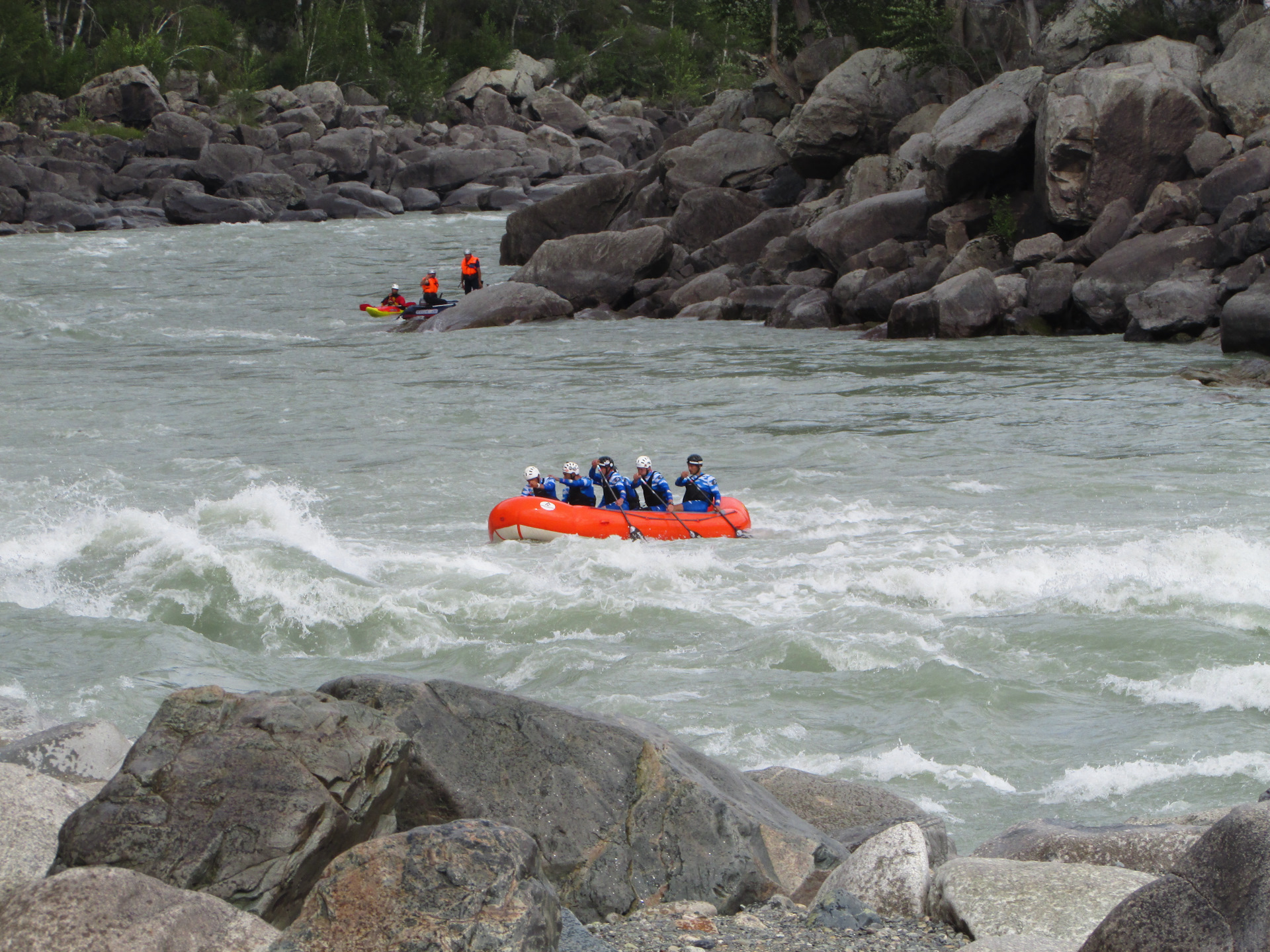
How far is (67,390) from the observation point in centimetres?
2039

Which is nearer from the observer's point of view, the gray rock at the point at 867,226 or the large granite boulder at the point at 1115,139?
the large granite boulder at the point at 1115,139

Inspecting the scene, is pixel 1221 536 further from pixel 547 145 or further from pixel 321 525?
pixel 547 145

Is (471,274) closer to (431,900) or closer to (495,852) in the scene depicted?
(495,852)

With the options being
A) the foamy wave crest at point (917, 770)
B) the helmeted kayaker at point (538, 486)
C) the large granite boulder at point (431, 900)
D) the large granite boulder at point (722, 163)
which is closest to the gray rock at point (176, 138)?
the large granite boulder at point (722, 163)

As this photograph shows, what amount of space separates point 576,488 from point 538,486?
391mm

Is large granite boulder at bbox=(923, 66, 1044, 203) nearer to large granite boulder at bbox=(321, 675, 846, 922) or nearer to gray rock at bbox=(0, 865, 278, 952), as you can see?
large granite boulder at bbox=(321, 675, 846, 922)

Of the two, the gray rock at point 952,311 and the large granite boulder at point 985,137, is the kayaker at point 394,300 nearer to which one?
the gray rock at point 952,311

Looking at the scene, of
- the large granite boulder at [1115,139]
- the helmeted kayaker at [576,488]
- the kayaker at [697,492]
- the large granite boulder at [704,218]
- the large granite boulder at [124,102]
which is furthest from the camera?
the large granite boulder at [124,102]

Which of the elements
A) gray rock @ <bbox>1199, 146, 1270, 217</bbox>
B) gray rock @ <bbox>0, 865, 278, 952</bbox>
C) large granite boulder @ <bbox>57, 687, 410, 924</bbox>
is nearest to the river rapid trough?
large granite boulder @ <bbox>57, 687, 410, 924</bbox>

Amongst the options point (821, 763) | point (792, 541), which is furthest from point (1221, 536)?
point (821, 763)

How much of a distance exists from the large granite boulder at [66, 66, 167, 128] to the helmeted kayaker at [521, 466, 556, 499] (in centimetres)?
4860

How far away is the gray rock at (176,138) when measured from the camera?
2063 inches

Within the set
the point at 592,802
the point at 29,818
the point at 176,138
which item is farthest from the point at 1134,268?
the point at 176,138

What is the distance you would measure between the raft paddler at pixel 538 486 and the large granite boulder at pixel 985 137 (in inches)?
608
